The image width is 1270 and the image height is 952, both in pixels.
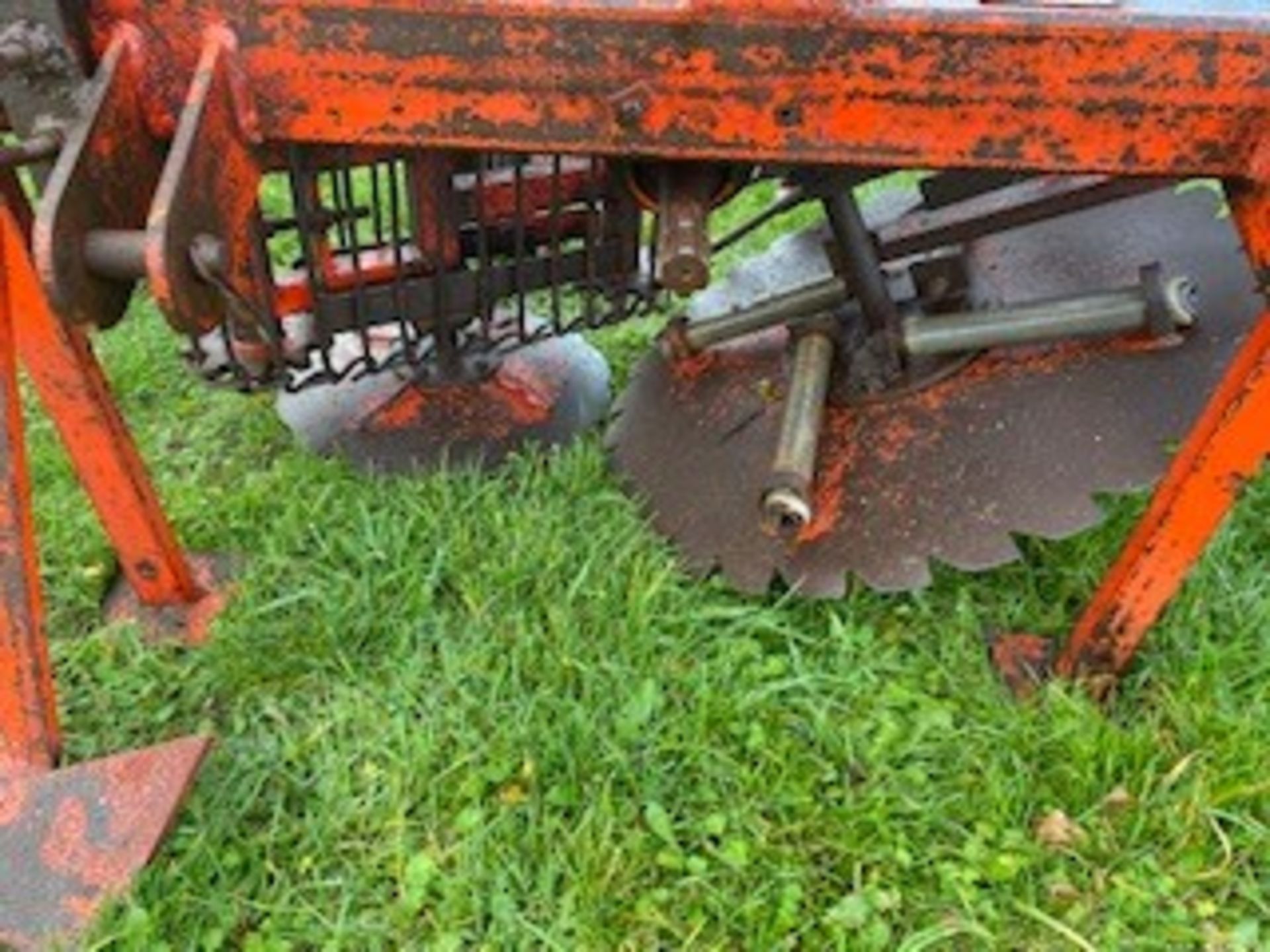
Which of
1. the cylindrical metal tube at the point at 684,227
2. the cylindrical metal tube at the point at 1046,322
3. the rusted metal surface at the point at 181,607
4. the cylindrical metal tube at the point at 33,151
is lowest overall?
the rusted metal surface at the point at 181,607

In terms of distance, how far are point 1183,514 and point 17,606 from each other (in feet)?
5.84

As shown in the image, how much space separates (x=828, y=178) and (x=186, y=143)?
1263 millimetres

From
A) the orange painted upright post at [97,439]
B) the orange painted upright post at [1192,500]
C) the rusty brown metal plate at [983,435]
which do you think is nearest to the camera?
the orange painted upright post at [1192,500]

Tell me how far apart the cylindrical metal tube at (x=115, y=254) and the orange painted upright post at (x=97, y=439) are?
1.50ft

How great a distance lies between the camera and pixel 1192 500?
2047mm

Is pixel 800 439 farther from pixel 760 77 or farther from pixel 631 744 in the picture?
pixel 760 77

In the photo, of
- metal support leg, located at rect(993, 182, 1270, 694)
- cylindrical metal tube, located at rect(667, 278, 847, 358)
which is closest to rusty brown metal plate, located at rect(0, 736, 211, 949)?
cylindrical metal tube, located at rect(667, 278, 847, 358)

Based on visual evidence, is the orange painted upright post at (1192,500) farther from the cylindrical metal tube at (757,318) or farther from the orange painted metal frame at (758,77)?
A: the cylindrical metal tube at (757,318)

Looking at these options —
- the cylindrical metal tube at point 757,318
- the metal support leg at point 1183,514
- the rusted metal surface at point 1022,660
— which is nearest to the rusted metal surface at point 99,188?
the cylindrical metal tube at point 757,318

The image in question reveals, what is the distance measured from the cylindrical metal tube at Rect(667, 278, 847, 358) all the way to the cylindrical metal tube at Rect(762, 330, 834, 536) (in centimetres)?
7

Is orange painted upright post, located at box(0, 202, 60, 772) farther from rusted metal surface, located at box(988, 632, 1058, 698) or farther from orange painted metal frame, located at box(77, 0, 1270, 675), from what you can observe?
rusted metal surface, located at box(988, 632, 1058, 698)

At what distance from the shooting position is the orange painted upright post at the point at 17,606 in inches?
75.5

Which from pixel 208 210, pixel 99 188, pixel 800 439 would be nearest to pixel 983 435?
pixel 800 439

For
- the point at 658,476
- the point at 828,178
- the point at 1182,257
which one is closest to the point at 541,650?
the point at 658,476
